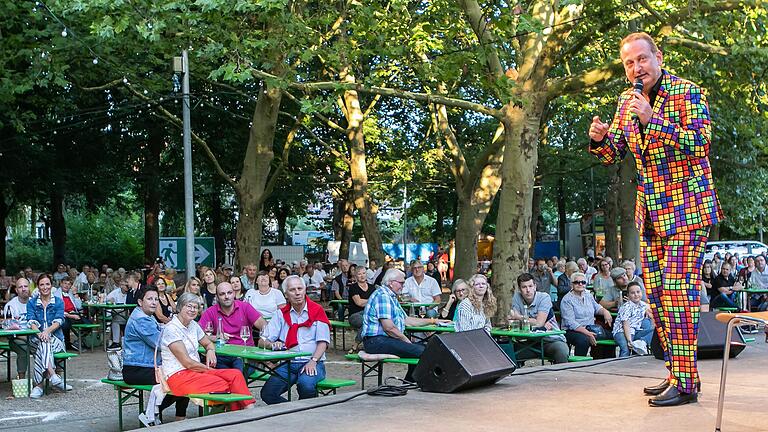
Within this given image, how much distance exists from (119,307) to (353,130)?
849cm

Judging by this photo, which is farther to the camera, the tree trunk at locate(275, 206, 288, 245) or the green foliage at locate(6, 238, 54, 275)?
the green foliage at locate(6, 238, 54, 275)

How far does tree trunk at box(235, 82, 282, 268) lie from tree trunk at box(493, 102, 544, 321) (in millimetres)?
7955

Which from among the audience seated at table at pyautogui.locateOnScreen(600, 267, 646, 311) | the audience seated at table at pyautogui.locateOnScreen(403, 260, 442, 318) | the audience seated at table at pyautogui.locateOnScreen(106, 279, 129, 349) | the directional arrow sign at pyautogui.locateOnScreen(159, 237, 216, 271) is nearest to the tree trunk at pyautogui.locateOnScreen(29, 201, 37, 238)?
the directional arrow sign at pyautogui.locateOnScreen(159, 237, 216, 271)

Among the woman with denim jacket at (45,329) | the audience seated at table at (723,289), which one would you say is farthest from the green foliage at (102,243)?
the woman with denim jacket at (45,329)

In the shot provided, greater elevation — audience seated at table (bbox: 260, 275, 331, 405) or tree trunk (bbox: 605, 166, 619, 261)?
tree trunk (bbox: 605, 166, 619, 261)

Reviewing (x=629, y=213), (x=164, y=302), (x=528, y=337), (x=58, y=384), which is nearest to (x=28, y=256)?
(x=629, y=213)

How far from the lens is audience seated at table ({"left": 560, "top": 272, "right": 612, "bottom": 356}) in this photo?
12344mm

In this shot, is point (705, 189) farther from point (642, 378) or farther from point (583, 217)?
point (583, 217)

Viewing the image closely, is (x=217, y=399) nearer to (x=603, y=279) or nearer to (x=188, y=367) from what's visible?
(x=188, y=367)

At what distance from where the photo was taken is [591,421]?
5379 millimetres

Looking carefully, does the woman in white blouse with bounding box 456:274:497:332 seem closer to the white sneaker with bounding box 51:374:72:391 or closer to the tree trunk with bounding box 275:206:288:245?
the white sneaker with bounding box 51:374:72:391

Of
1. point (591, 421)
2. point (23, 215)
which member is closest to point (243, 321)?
point (591, 421)

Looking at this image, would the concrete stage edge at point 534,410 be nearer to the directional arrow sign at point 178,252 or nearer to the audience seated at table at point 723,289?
the audience seated at table at point 723,289

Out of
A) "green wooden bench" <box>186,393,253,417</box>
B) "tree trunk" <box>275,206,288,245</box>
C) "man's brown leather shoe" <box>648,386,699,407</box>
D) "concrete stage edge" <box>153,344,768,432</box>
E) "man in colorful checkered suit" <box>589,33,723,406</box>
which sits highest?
"tree trunk" <box>275,206,288,245</box>
